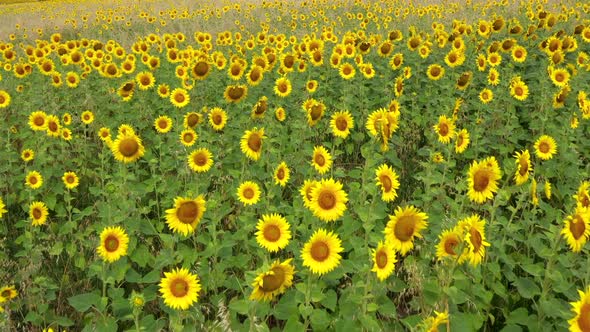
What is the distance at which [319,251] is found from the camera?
2.72m

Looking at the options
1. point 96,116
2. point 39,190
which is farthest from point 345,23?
point 39,190

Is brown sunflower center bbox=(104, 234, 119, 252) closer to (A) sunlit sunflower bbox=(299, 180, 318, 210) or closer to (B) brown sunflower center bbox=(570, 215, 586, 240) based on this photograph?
(A) sunlit sunflower bbox=(299, 180, 318, 210)

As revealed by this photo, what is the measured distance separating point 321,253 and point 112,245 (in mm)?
1520

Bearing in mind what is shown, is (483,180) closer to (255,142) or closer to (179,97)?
(255,142)

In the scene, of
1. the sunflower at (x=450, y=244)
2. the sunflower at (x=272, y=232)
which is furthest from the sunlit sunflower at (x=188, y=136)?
the sunflower at (x=450, y=244)

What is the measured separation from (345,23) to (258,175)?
Result: 9.74 meters

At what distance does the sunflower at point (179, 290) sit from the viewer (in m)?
2.69

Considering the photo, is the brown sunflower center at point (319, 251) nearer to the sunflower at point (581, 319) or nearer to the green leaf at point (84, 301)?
the sunflower at point (581, 319)

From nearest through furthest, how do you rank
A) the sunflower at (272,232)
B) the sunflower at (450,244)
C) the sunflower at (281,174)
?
1. the sunflower at (450,244)
2. the sunflower at (272,232)
3. the sunflower at (281,174)

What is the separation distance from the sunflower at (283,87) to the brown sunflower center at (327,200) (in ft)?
9.48

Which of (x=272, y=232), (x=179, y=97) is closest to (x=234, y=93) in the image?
(x=179, y=97)

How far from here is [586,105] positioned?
462 centimetres

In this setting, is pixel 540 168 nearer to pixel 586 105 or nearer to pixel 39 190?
pixel 586 105

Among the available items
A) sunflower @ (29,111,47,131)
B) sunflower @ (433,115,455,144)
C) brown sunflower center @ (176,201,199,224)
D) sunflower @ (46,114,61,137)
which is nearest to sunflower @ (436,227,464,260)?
brown sunflower center @ (176,201,199,224)
